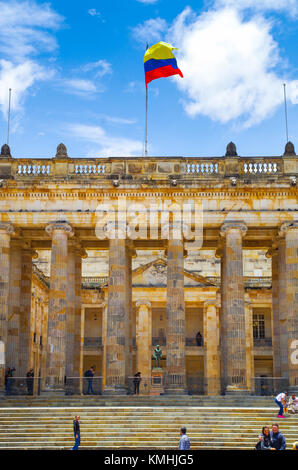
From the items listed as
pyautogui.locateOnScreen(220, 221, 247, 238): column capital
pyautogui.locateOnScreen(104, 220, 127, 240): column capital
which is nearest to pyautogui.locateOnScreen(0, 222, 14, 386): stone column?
pyautogui.locateOnScreen(104, 220, 127, 240): column capital

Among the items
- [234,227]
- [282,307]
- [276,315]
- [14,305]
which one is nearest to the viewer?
[234,227]

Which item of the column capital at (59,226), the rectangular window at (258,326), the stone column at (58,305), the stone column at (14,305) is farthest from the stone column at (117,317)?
the rectangular window at (258,326)

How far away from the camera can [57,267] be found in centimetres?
3359

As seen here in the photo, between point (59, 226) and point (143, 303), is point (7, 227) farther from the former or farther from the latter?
point (143, 303)

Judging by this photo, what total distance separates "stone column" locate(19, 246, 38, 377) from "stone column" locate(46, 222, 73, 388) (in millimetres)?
3799

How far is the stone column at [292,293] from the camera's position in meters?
31.9

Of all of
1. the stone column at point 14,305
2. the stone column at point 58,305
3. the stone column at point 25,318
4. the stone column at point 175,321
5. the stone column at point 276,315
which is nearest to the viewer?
the stone column at point 175,321

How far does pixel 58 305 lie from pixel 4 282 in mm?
2864

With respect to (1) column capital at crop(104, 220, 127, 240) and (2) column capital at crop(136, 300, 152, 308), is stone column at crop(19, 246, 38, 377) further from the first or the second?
(2) column capital at crop(136, 300, 152, 308)

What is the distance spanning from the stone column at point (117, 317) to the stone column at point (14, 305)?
536cm

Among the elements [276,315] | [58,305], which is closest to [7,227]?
[58,305]

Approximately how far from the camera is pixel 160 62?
36844 millimetres

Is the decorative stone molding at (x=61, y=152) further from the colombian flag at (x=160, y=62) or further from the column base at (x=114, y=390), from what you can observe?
the column base at (x=114, y=390)
